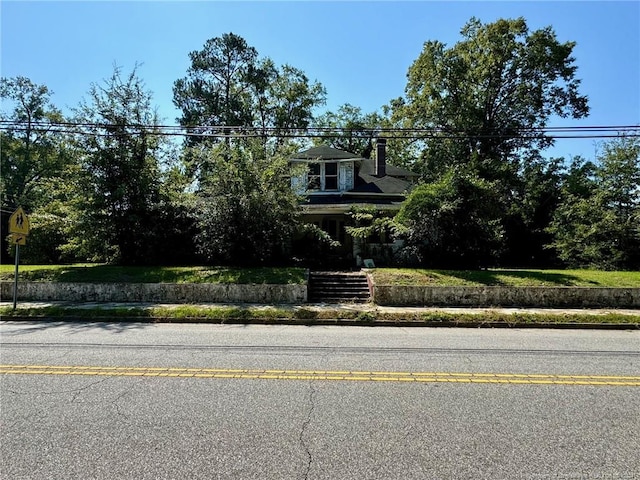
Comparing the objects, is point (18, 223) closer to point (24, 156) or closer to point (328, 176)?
point (328, 176)

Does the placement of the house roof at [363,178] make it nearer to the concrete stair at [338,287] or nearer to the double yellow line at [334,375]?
the concrete stair at [338,287]

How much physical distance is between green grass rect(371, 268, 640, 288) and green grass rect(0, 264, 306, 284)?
342 cm

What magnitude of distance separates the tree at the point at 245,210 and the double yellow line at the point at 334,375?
11.1 metres

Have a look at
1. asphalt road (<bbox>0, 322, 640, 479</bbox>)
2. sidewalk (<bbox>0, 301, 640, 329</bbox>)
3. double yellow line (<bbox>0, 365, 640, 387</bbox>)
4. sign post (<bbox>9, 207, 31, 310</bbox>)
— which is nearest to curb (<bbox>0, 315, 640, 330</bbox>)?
sidewalk (<bbox>0, 301, 640, 329</bbox>)

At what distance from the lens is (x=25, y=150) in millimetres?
38406

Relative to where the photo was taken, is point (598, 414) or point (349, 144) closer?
point (598, 414)

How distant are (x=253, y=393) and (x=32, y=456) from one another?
7.20ft

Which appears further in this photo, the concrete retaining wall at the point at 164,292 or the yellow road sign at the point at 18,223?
the concrete retaining wall at the point at 164,292

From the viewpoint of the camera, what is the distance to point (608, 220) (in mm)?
20359

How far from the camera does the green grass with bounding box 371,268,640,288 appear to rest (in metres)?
14.3

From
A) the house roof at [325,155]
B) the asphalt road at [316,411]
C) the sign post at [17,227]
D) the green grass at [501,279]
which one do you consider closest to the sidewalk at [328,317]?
the sign post at [17,227]

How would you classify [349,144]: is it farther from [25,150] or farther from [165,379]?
[165,379]

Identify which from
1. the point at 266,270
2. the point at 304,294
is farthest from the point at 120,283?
the point at 304,294

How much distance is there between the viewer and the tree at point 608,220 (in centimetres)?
2031
